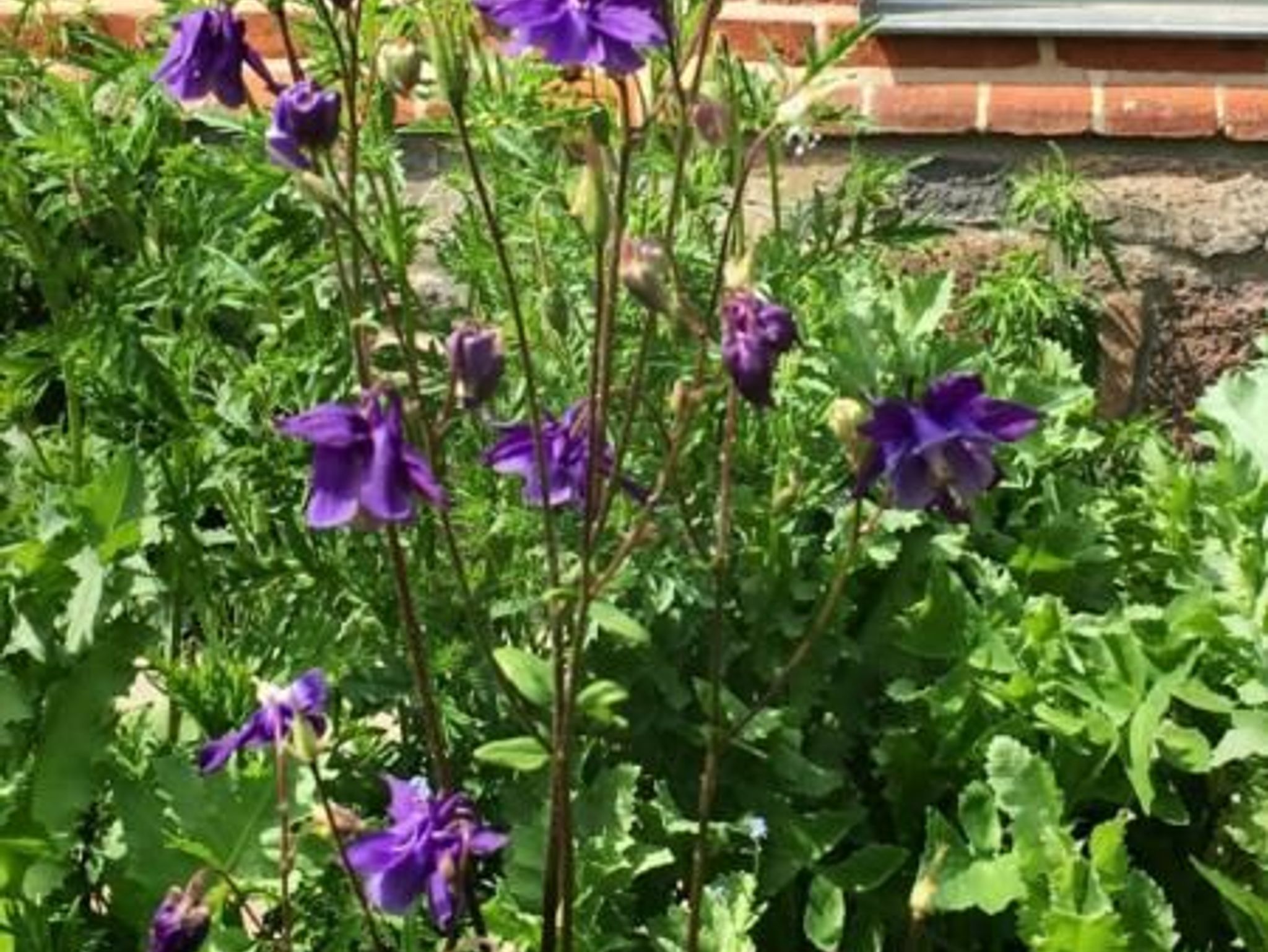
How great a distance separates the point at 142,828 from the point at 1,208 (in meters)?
0.74

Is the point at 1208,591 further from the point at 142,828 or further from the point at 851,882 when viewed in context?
the point at 142,828

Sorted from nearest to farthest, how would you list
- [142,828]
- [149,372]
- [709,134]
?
[709,134]
[142,828]
[149,372]

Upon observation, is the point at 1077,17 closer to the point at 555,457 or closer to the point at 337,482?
the point at 555,457

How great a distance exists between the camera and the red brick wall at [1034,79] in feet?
12.9

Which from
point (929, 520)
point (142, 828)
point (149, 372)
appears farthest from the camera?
point (929, 520)

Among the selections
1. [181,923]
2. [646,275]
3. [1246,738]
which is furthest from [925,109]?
[181,923]

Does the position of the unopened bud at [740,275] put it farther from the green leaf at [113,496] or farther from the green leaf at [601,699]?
the green leaf at [113,496]

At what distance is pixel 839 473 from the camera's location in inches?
116

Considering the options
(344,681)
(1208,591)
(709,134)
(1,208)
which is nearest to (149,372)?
(1,208)

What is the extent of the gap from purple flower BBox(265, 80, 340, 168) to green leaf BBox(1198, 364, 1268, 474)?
57.1 inches

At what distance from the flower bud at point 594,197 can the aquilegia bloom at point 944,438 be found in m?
0.25

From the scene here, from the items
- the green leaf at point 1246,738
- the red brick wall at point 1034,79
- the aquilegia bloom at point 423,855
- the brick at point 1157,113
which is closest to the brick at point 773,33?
the red brick wall at point 1034,79

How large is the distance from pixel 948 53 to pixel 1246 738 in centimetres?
153

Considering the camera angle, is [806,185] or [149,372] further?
[806,185]
